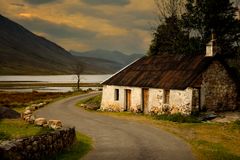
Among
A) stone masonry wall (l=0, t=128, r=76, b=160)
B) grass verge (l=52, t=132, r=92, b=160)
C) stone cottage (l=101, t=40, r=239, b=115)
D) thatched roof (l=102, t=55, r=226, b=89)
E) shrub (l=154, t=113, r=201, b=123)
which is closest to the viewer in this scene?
stone masonry wall (l=0, t=128, r=76, b=160)

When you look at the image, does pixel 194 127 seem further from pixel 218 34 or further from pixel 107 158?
pixel 218 34

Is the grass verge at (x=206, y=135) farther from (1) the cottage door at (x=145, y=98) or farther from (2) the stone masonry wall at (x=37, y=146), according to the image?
(2) the stone masonry wall at (x=37, y=146)

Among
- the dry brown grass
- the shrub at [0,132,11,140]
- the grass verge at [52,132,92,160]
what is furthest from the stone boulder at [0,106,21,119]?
the dry brown grass

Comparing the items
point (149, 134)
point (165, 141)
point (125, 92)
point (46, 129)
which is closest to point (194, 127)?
point (149, 134)

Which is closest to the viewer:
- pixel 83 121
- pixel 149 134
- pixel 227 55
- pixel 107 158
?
pixel 107 158

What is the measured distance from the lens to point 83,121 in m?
31.6

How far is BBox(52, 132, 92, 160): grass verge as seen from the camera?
16609mm

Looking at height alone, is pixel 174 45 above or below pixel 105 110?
above

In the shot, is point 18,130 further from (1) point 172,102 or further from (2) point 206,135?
(1) point 172,102

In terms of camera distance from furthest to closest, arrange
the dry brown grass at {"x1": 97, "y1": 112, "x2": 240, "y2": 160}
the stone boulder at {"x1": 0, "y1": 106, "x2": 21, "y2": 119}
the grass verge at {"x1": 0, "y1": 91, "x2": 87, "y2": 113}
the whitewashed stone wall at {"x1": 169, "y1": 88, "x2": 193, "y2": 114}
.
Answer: the grass verge at {"x1": 0, "y1": 91, "x2": 87, "y2": 113} < the whitewashed stone wall at {"x1": 169, "y1": 88, "x2": 193, "y2": 114} < the stone boulder at {"x1": 0, "y1": 106, "x2": 21, "y2": 119} < the dry brown grass at {"x1": 97, "y1": 112, "x2": 240, "y2": 160}

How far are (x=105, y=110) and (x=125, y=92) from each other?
3.99 meters

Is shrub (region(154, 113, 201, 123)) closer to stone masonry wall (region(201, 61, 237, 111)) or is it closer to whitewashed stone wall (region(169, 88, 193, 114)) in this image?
whitewashed stone wall (region(169, 88, 193, 114))

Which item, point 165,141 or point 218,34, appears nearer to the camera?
point 165,141

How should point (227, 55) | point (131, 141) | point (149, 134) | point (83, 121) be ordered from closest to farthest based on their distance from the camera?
point (131, 141) → point (149, 134) → point (83, 121) → point (227, 55)
